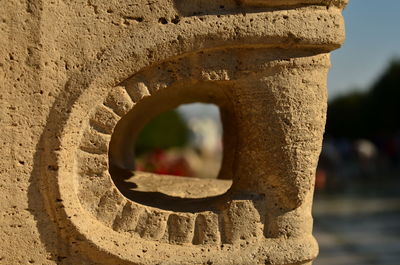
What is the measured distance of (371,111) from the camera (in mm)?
28219

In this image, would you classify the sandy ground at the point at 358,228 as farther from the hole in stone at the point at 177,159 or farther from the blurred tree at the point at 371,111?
the blurred tree at the point at 371,111

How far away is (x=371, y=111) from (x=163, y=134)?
1457 centimetres

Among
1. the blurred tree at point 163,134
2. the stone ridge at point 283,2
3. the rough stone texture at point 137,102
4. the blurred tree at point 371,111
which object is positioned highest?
the blurred tree at point 371,111

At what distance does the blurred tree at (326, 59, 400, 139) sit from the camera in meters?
26.7

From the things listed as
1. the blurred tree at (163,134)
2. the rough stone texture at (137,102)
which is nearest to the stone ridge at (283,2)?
the rough stone texture at (137,102)

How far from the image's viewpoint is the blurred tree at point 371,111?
26656mm

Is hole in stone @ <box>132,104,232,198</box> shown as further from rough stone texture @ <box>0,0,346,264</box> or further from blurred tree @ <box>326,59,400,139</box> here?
blurred tree @ <box>326,59,400,139</box>

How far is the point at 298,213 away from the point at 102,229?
0.83m

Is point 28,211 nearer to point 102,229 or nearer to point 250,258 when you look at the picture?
point 102,229

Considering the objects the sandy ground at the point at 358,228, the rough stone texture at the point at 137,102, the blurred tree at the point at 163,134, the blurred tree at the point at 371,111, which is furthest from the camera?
the blurred tree at the point at 371,111

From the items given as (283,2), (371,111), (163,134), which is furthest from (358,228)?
(371,111)

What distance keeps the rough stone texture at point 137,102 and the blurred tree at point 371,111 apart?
81.7 ft

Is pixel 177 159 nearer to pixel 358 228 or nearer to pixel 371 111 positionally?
pixel 358 228

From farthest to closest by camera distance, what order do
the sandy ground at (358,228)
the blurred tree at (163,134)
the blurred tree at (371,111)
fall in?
the blurred tree at (371,111) → the blurred tree at (163,134) → the sandy ground at (358,228)
